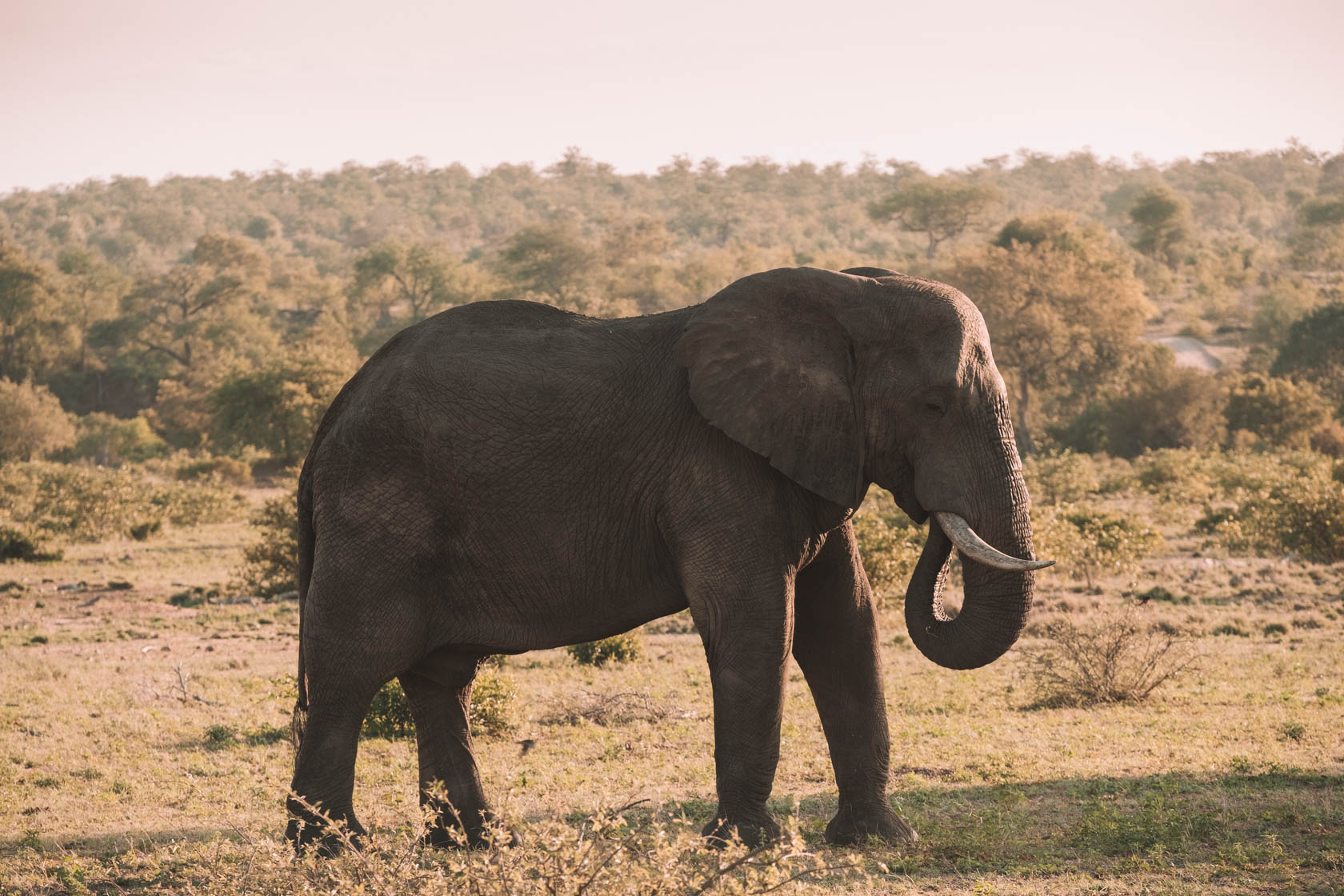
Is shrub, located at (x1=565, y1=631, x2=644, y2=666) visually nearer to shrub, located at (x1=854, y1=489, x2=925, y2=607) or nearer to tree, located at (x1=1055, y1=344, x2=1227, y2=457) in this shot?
shrub, located at (x1=854, y1=489, x2=925, y2=607)

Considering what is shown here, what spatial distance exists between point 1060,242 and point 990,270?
1326 cm

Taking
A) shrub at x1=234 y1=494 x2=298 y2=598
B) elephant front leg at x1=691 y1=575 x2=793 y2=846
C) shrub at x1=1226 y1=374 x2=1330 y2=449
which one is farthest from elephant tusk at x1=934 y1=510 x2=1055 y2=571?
shrub at x1=1226 y1=374 x2=1330 y2=449

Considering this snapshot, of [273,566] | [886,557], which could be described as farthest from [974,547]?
[273,566]

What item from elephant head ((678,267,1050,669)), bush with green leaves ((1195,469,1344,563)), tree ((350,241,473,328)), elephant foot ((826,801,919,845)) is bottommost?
elephant foot ((826,801,919,845))

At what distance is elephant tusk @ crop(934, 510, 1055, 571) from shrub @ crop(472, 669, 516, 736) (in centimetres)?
493

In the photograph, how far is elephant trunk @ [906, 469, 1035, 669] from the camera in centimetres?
582

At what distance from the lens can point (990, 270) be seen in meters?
42.5

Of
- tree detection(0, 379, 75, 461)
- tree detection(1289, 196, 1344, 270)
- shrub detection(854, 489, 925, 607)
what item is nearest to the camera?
shrub detection(854, 489, 925, 607)

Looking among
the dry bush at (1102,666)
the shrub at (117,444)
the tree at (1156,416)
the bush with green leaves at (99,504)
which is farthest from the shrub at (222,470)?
the dry bush at (1102,666)

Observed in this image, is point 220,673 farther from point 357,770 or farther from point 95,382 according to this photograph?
point 95,382

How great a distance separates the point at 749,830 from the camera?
5973mm

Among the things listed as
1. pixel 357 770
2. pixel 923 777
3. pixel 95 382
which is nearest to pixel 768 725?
pixel 923 777

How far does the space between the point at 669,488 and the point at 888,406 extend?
3.50 feet

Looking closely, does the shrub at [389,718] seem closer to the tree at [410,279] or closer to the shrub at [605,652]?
the shrub at [605,652]
